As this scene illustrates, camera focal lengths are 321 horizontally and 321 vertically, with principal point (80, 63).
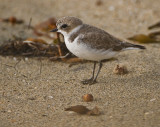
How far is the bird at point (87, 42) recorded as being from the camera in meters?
4.18

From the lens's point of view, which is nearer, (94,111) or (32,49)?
(94,111)

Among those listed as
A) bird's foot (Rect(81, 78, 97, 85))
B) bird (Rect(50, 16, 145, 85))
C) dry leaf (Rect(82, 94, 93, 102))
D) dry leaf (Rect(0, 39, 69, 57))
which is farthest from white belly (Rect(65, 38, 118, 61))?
dry leaf (Rect(0, 39, 69, 57))

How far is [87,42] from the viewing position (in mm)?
4180

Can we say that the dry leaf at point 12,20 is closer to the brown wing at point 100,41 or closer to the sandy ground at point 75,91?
the sandy ground at point 75,91

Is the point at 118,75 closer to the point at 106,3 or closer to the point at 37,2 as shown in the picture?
the point at 106,3

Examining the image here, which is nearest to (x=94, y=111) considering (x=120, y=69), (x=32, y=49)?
(x=120, y=69)

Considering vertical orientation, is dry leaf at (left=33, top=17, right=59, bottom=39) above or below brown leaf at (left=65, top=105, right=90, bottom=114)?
above

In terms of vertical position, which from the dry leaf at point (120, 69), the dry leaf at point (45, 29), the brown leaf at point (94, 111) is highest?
the dry leaf at point (45, 29)

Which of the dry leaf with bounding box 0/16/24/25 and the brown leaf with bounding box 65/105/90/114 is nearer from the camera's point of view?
the brown leaf with bounding box 65/105/90/114

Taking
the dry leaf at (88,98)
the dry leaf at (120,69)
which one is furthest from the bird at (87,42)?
the dry leaf at (88,98)

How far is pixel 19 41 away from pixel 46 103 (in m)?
1.85

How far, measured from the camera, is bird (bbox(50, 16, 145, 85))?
164 inches

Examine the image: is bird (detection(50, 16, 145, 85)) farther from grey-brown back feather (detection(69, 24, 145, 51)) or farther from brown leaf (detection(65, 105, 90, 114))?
brown leaf (detection(65, 105, 90, 114))

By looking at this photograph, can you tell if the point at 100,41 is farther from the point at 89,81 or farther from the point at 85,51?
the point at 89,81
